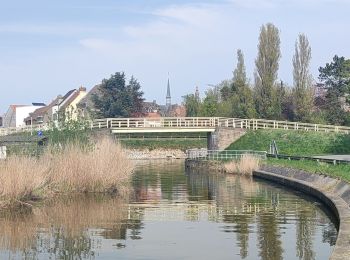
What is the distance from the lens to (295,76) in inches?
2709

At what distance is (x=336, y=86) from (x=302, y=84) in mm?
11416

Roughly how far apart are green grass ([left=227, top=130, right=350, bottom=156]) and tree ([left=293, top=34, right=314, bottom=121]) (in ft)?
24.9

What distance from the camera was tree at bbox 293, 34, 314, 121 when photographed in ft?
224

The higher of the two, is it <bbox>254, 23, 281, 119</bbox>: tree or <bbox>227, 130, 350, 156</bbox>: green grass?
<bbox>254, 23, 281, 119</bbox>: tree

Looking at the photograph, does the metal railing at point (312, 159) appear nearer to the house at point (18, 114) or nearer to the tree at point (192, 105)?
the tree at point (192, 105)

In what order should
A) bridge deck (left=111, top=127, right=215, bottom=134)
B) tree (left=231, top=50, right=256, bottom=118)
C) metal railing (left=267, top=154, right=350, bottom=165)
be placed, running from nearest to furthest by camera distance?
metal railing (left=267, top=154, right=350, bottom=165) < bridge deck (left=111, top=127, right=215, bottom=134) < tree (left=231, top=50, right=256, bottom=118)

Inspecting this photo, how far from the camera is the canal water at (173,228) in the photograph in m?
15.7

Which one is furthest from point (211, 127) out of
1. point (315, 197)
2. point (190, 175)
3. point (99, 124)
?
point (315, 197)

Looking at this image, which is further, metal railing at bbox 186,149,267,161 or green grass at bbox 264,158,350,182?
metal railing at bbox 186,149,267,161

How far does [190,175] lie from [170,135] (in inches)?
1484

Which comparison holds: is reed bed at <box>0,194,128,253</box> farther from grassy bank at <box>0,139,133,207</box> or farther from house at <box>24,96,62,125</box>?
house at <box>24,96,62,125</box>

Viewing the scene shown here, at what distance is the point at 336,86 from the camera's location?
77.8 meters

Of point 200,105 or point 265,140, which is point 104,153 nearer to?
point 265,140

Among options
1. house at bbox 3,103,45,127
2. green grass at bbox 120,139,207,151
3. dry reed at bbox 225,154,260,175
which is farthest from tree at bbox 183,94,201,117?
house at bbox 3,103,45,127
